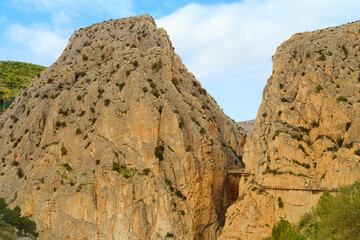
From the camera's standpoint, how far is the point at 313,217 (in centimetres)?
5891

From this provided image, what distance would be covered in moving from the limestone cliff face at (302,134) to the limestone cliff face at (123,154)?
7574 millimetres

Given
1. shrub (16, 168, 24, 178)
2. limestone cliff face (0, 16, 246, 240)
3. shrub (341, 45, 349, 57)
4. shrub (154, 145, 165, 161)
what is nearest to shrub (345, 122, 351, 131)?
shrub (341, 45, 349, 57)

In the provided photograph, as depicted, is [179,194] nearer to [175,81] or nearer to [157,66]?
[175,81]

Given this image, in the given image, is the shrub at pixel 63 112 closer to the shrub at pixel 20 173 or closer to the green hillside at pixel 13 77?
the shrub at pixel 20 173

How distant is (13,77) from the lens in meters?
141

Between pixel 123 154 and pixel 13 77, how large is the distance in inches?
2990

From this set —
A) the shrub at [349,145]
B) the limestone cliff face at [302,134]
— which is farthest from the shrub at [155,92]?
the shrub at [349,145]

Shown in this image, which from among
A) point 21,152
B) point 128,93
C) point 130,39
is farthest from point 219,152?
point 130,39

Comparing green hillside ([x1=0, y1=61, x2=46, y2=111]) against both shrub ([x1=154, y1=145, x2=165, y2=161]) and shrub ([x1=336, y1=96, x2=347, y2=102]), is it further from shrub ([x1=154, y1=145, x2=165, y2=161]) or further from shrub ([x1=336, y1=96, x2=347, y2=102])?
shrub ([x1=336, y1=96, x2=347, y2=102])

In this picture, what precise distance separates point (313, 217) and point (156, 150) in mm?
23483

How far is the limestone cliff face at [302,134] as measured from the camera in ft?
204

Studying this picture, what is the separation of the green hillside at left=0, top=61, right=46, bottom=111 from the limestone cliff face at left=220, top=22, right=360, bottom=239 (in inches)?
2508

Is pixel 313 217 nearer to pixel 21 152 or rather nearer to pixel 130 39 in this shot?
pixel 21 152

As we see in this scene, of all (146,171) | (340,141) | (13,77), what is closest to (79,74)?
(146,171)
